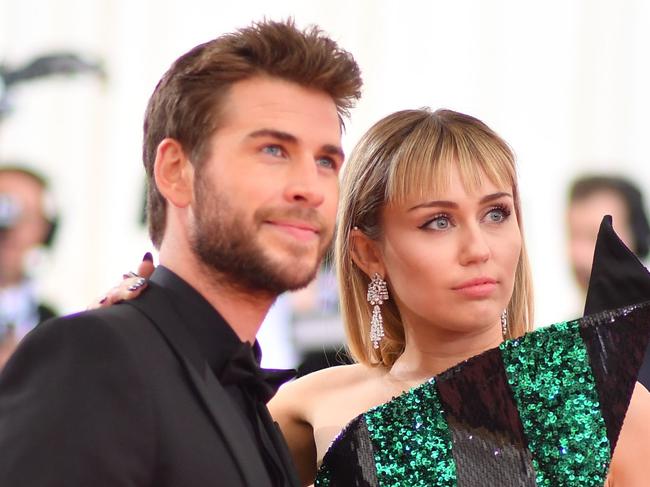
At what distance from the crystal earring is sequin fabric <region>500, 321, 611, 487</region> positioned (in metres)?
0.56

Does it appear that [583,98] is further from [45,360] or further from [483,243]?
[45,360]

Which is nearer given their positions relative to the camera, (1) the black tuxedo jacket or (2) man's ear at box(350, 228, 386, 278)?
(1) the black tuxedo jacket

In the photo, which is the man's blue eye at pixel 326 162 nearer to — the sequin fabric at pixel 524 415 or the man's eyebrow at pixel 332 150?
the man's eyebrow at pixel 332 150

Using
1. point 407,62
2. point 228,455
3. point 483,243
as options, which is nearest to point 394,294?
point 483,243

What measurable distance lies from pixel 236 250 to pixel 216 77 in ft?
0.87

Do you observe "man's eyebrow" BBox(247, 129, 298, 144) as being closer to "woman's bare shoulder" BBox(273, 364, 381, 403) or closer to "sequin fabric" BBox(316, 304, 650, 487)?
"sequin fabric" BBox(316, 304, 650, 487)

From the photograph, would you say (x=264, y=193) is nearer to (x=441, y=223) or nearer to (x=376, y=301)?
(x=441, y=223)

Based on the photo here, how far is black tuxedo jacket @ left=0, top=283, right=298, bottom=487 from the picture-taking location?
4.27ft

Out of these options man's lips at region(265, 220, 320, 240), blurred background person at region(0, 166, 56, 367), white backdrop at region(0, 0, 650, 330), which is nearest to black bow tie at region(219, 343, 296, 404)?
man's lips at region(265, 220, 320, 240)

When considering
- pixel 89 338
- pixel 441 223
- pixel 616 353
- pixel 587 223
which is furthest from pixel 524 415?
pixel 587 223

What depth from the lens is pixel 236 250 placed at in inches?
61.7

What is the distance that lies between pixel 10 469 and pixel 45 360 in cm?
13

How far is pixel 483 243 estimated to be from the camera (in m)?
1.97

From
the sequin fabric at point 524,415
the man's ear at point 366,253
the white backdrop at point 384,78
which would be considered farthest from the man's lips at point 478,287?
the white backdrop at point 384,78
